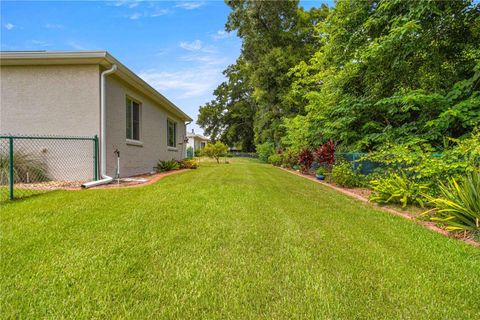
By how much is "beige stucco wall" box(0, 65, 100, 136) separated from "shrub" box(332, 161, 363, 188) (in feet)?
25.0

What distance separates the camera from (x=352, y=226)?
3537 millimetres

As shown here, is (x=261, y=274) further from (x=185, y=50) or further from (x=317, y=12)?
(x=317, y=12)

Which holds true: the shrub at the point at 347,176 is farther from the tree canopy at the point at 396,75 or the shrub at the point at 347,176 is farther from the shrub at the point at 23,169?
the shrub at the point at 23,169

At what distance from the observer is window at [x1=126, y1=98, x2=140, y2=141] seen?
8.12 meters

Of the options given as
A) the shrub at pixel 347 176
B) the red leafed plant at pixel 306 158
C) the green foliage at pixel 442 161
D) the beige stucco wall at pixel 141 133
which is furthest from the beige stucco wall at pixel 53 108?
the red leafed plant at pixel 306 158

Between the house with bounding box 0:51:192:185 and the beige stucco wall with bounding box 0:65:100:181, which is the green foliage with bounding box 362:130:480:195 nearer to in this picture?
the house with bounding box 0:51:192:185

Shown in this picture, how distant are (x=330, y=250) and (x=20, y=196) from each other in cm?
557

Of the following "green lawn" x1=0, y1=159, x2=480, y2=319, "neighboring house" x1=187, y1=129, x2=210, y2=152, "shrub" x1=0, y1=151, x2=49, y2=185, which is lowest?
"green lawn" x1=0, y1=159, x2=480, y2=319

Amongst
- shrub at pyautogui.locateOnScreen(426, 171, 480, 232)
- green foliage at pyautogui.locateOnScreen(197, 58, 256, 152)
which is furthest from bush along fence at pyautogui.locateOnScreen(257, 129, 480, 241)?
green foliage at pyautogui.locateOnScreen(197, 58, 256, 152)

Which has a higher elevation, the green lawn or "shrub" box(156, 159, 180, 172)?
"shrub" box(156, 159, 180, 172)

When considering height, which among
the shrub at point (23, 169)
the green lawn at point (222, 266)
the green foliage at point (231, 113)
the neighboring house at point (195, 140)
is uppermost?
the green foliage at point (231, 113)

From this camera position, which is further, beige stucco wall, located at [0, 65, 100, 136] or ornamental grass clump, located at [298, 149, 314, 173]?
ornamental grass clump, located at [298, 149, 314, 173]

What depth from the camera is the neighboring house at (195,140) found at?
3592cm

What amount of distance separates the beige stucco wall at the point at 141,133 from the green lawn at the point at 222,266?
3399mm
